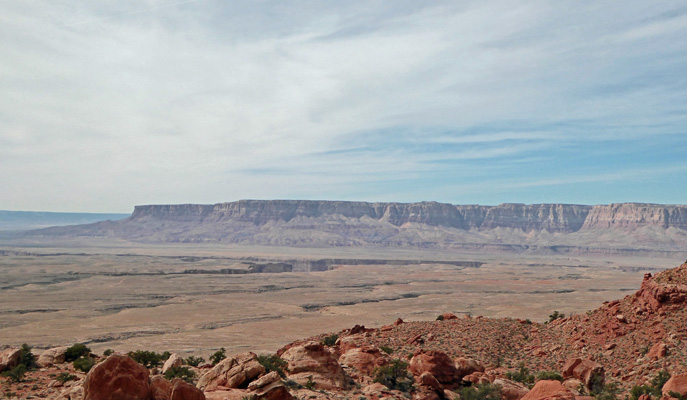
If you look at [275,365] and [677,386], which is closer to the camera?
[677,386]

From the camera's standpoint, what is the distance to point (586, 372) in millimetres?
19078

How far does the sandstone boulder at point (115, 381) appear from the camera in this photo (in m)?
12.1

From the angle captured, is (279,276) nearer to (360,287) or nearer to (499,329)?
(360,287)

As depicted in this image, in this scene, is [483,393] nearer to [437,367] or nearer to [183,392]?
[437,367]

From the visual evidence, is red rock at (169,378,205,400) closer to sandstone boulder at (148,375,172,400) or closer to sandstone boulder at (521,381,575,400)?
sandstone boulder at (148,375,172,400)

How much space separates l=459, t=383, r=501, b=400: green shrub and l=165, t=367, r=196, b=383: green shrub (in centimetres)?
993

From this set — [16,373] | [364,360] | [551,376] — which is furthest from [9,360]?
[551,376]

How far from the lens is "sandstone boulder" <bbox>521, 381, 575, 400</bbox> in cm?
1313

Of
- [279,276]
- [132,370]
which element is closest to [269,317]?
[132,370]

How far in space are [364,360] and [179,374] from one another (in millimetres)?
7263

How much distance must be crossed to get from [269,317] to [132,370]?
49258 mm

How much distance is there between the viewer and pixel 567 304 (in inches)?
2938

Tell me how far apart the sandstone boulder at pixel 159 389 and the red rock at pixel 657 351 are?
21014 mm

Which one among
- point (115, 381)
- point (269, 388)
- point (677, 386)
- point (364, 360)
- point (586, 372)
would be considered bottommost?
point (586, 372)
